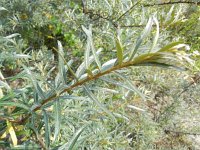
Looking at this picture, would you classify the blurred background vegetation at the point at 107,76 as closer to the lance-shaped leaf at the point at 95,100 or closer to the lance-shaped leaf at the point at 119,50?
the lance-shaped leaf at the point at 95,100

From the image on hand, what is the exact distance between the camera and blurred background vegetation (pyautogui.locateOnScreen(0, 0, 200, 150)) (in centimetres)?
129

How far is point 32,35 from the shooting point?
10.5 ft

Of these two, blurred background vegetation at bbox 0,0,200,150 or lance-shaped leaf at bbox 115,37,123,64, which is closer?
lance-shaped leaf at bbox 115,37,123,64

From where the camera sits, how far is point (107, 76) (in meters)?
1.78

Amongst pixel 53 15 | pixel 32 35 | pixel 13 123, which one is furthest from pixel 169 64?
pixel 32 35

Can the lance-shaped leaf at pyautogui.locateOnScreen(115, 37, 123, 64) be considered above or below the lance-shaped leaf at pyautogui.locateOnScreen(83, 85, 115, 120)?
above

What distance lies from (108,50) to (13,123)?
1266 millimetres

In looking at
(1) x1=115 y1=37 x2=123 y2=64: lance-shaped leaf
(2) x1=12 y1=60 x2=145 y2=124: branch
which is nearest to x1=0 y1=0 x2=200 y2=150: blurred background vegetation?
(2) x1=12 y1=60 x2=145 y2=124: branch

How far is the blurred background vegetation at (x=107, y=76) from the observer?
4.23ft

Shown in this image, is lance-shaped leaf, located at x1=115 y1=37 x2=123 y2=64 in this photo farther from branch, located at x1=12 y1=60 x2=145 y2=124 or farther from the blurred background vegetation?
the blurred background vegetation

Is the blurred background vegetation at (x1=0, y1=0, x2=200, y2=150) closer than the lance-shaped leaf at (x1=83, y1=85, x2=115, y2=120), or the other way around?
the lance-shaped leaf at (x1=83, y1=85, x2=115, y2=120)

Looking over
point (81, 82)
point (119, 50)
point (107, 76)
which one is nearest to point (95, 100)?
point (81, 82)

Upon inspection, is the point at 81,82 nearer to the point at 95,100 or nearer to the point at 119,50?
the point at 95,100

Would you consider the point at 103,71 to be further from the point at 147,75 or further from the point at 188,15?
the point at 188,15
